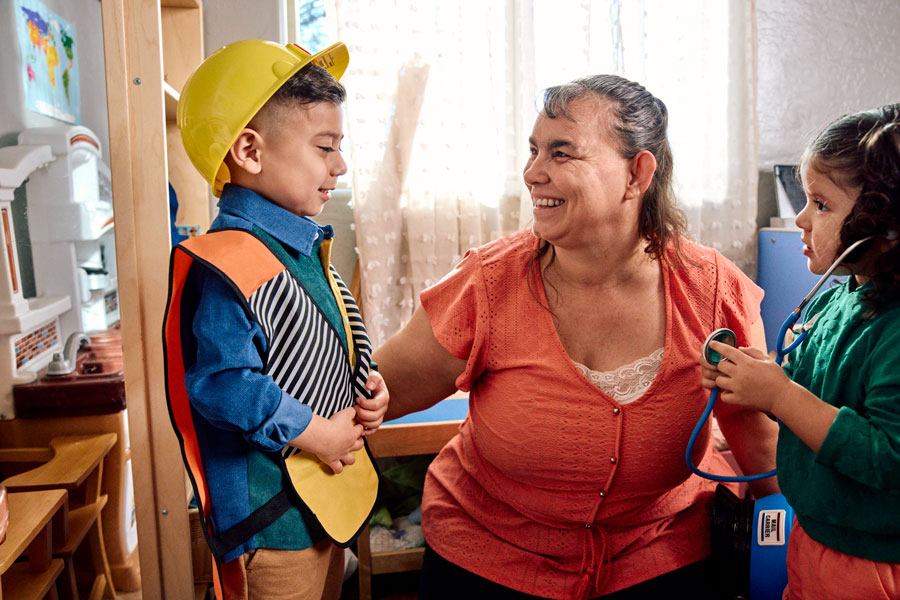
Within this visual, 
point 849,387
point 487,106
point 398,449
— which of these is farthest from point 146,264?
point 487,106

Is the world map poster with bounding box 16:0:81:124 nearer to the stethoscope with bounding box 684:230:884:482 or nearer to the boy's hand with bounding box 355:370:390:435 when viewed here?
the boy's hand with bounding box 355:370:390:435

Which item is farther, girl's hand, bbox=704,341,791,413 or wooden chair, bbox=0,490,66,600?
wooden chair, bbox=0,490,66,600

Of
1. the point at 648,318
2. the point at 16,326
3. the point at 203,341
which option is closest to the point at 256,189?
the point at 203,341

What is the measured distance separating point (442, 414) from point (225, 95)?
3.86ft

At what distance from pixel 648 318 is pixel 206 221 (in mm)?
1377

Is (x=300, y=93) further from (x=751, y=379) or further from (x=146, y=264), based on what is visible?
(x=751, y=379)

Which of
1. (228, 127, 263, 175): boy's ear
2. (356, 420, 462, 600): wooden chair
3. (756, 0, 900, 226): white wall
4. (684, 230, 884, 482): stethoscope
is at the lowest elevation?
(356, 420, 462, 600): wooden chair

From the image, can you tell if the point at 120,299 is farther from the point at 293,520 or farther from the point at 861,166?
the point at 861,166

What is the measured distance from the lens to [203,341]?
2.91 ft

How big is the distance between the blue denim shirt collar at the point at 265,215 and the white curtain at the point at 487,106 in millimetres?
1247

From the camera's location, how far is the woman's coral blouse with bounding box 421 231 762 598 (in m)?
1.19

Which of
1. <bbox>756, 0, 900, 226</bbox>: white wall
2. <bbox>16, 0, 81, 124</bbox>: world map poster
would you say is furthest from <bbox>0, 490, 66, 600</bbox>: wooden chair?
<bbox>756, 0, 900, 226</bbox>: white wall

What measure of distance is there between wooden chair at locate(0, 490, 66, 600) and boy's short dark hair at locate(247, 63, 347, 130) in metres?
0.76

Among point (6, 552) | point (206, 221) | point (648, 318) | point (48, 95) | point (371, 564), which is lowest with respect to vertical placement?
point (371, 564)
